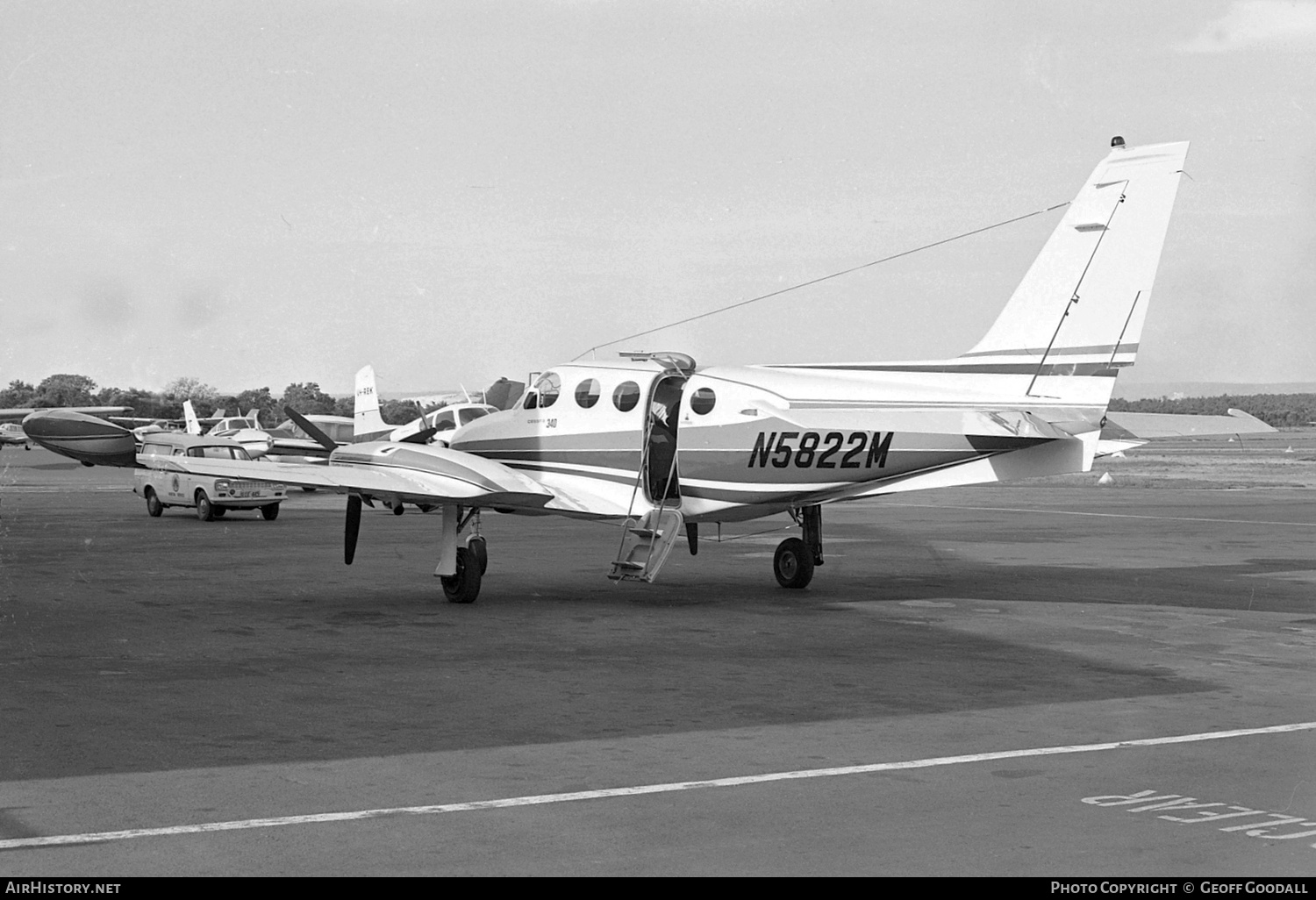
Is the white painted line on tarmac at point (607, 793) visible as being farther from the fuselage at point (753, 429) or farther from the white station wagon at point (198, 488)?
the white station wagon at point (198, 488)

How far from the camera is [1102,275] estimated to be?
17.5 m

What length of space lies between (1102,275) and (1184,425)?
2890 mm

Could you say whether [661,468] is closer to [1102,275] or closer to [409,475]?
[409,475]

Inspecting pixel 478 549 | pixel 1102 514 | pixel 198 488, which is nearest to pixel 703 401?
pixel 478 549

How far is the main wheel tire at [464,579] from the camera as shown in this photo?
1748 centimetres

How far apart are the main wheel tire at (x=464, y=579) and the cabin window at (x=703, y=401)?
3467mm

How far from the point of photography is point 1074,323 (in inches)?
688

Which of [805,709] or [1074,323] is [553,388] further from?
[805,709]

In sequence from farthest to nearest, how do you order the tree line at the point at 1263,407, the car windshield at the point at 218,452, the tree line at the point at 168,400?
1. the tree line at the point at 1263,407
2. the tree line at the point at 168,400
3. the car windshield at the point at 218,452

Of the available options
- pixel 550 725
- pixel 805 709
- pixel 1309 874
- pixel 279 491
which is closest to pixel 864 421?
pixel 805 709

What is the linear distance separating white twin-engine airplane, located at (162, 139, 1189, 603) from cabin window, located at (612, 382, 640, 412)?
0.03 metres

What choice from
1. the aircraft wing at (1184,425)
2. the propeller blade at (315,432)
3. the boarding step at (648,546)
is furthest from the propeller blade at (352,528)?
the aircraft wing at (1184,425)

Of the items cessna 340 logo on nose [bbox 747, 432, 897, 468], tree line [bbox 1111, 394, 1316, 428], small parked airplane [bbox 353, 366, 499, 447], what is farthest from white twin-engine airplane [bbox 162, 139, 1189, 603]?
tree line [bbox 1111, 394, 1316, 428]

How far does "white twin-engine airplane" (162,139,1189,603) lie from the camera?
17203 millimetres
